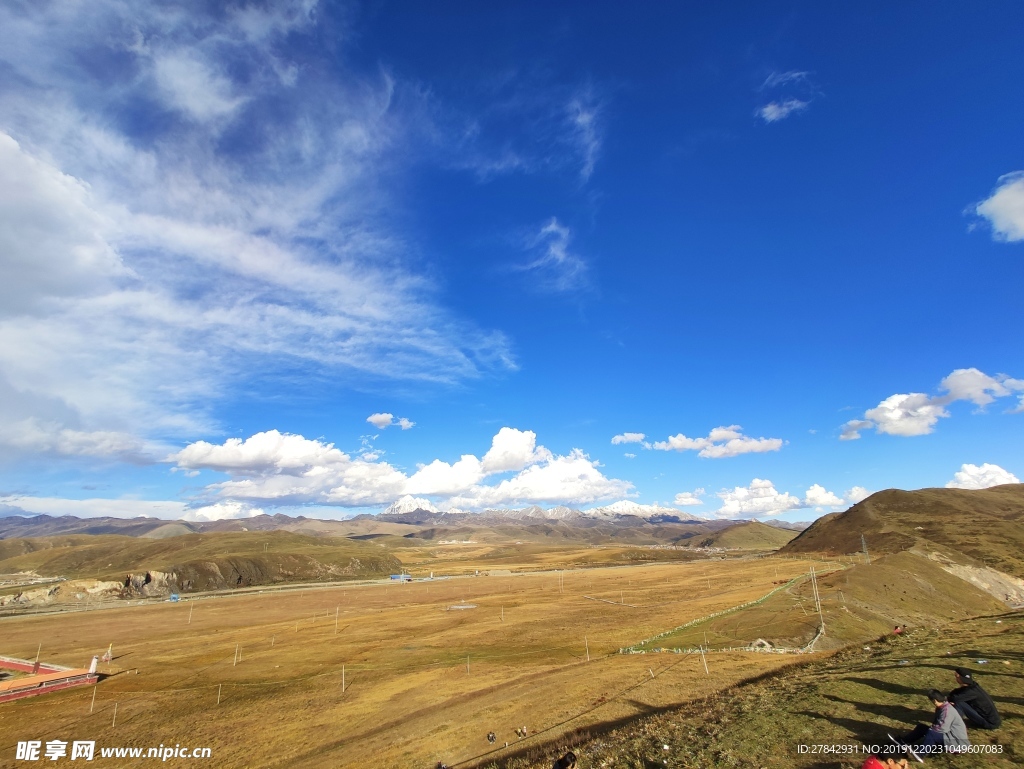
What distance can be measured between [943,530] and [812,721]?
175776mm

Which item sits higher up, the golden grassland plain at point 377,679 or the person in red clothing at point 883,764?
the person in red clothing at point 883,764

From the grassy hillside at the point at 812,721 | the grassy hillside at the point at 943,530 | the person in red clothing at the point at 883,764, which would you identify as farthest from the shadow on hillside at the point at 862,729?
the grassy hillside at the point at 943,530

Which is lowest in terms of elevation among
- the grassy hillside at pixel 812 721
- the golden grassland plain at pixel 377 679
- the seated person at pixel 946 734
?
the golden grassland plain at pixel 377 679

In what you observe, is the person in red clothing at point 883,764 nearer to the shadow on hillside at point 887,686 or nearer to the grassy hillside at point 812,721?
the grassy hillside at point 812,721

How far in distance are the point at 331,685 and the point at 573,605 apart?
179 ft

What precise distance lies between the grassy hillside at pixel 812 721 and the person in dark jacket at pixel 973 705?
36 centimetres

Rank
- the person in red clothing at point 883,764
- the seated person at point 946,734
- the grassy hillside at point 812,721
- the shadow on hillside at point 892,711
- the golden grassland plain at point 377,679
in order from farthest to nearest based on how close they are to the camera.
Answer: the golden grassland plain at point 377,679, the shadow on hillside at point 892,711, the grassy hillside at point 812,721, the seated person at point 946,734, the person in red clothing at point 883,764

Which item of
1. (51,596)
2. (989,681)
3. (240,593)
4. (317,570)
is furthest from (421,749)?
(317,570)

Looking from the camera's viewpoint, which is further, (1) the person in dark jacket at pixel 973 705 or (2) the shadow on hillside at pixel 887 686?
(2) the shadow on hillside at pixel 887 686

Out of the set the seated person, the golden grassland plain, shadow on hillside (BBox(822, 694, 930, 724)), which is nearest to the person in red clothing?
the seated person

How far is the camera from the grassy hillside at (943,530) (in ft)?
365

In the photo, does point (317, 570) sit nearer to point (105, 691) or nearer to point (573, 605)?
point (573, 605)

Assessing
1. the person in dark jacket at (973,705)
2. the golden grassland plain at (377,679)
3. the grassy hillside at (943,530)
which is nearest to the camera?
the person in dark jacket at (973,705)

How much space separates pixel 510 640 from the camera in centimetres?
5825
